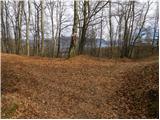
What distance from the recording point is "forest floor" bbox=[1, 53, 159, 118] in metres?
8.52

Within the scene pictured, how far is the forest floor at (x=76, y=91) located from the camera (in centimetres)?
852

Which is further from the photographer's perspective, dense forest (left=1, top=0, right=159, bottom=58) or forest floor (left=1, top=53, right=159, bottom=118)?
dense forest (left=1, top=0, right=159, bottom=58)

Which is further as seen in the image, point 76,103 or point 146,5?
point 146,5

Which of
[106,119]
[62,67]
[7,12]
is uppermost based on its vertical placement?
[7,12]

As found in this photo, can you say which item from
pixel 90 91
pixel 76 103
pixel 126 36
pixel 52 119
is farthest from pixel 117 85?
pixel 126 36

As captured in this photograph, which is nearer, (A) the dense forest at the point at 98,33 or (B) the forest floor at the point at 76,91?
(B) the forest floor at the point at 76,91

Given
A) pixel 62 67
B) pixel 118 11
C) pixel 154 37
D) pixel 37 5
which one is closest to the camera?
pixel 62 67

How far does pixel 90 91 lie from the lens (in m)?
10.3

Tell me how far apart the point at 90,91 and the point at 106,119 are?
2291mm

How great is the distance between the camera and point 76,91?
1027 cm

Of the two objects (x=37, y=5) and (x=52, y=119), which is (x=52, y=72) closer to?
(x=52, y=119)

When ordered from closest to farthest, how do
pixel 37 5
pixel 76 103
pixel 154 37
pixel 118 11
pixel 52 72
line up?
pixel 76 103, pixel 52 72, pixel 37 5, pixel 118 11, pixel 154 37

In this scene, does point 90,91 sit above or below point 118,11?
below

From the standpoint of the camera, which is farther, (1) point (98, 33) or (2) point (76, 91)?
(1) point (98, 33)
